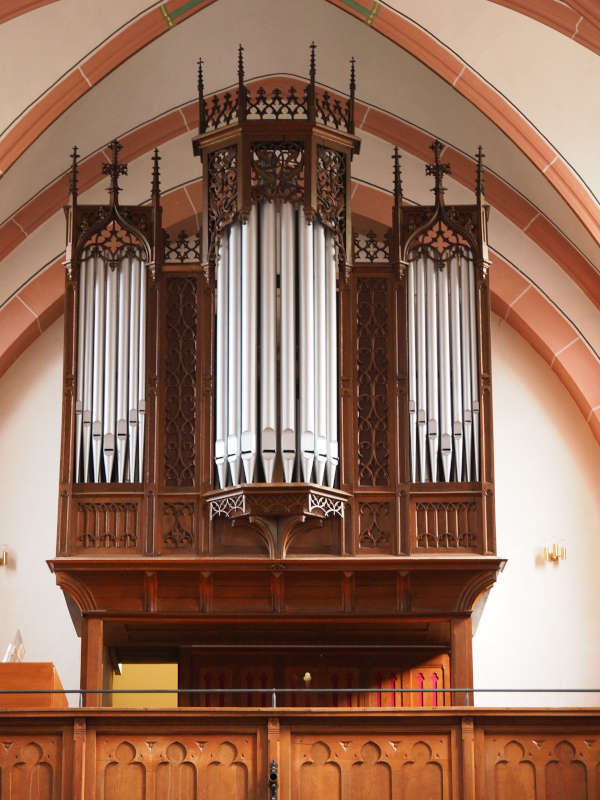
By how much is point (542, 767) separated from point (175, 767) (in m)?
2.37

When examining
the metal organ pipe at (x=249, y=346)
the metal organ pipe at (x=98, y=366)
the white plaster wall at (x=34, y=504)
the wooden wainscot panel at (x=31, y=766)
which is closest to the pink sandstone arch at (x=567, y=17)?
the metal organ pipe at (x=249, y=346)

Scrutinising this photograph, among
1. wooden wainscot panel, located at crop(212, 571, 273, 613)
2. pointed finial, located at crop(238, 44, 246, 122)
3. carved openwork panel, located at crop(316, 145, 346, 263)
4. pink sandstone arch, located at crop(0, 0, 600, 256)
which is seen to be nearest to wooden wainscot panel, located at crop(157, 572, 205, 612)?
wooden wainscot panel, located at crop(212, 571, 273, 613)

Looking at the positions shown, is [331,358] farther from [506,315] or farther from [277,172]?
[506,315]

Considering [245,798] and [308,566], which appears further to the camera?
[308,566]

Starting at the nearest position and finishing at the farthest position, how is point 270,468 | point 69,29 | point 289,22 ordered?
point 270,468 < point 69,29 < point 289,22

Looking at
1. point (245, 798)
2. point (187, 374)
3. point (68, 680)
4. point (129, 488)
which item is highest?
point (187, 374)

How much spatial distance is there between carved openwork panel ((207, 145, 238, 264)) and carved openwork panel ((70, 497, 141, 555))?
2112 millimetres

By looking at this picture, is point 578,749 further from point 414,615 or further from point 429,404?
point 429,404

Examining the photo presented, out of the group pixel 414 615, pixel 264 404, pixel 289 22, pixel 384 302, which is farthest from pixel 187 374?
pixel 289 22

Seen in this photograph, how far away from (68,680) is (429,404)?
432 centimetres

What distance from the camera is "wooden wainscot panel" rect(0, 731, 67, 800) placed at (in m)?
10.6

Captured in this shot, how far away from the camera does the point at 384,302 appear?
1316 centimetres

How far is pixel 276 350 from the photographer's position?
1267 centimetres

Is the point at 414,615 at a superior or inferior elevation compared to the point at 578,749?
superior
